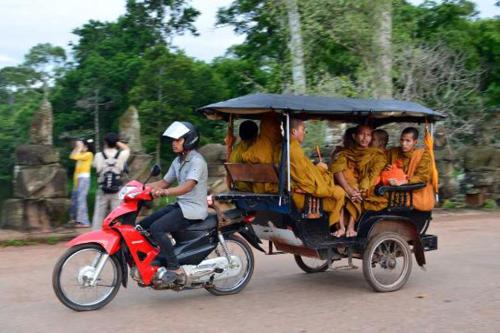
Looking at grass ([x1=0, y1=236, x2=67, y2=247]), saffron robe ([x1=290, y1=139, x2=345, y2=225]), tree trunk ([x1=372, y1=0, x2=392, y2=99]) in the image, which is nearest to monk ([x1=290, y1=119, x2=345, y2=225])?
saffron robe ([x1=290, y1=139, x2=345, y2=225])

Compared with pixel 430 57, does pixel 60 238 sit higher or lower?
lower

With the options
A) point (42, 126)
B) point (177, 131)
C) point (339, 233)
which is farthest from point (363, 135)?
point (42, 126)

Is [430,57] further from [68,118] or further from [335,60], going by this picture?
[68,118]

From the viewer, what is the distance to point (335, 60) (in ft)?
58.3

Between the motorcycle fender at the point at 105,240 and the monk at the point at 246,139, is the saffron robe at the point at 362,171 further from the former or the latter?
the motorcycle fender at the point at 105,240

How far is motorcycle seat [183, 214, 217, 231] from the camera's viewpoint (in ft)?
20.7

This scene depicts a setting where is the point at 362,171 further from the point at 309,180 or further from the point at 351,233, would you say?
the point at 309,180

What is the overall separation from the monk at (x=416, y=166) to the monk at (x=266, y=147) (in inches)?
51.5

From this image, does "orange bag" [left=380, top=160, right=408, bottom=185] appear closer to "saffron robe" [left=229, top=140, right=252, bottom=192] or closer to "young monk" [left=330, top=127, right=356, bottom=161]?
"young monk" [left=330, top=127, right=356, bottom=161]

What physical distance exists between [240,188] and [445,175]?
786 cm

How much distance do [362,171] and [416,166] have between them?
61cm

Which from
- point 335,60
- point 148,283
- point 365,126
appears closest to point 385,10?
point 335,60

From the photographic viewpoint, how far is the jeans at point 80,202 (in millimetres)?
10328

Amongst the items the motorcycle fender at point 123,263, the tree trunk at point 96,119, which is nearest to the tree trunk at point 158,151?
the tree trunk at point 96,119
